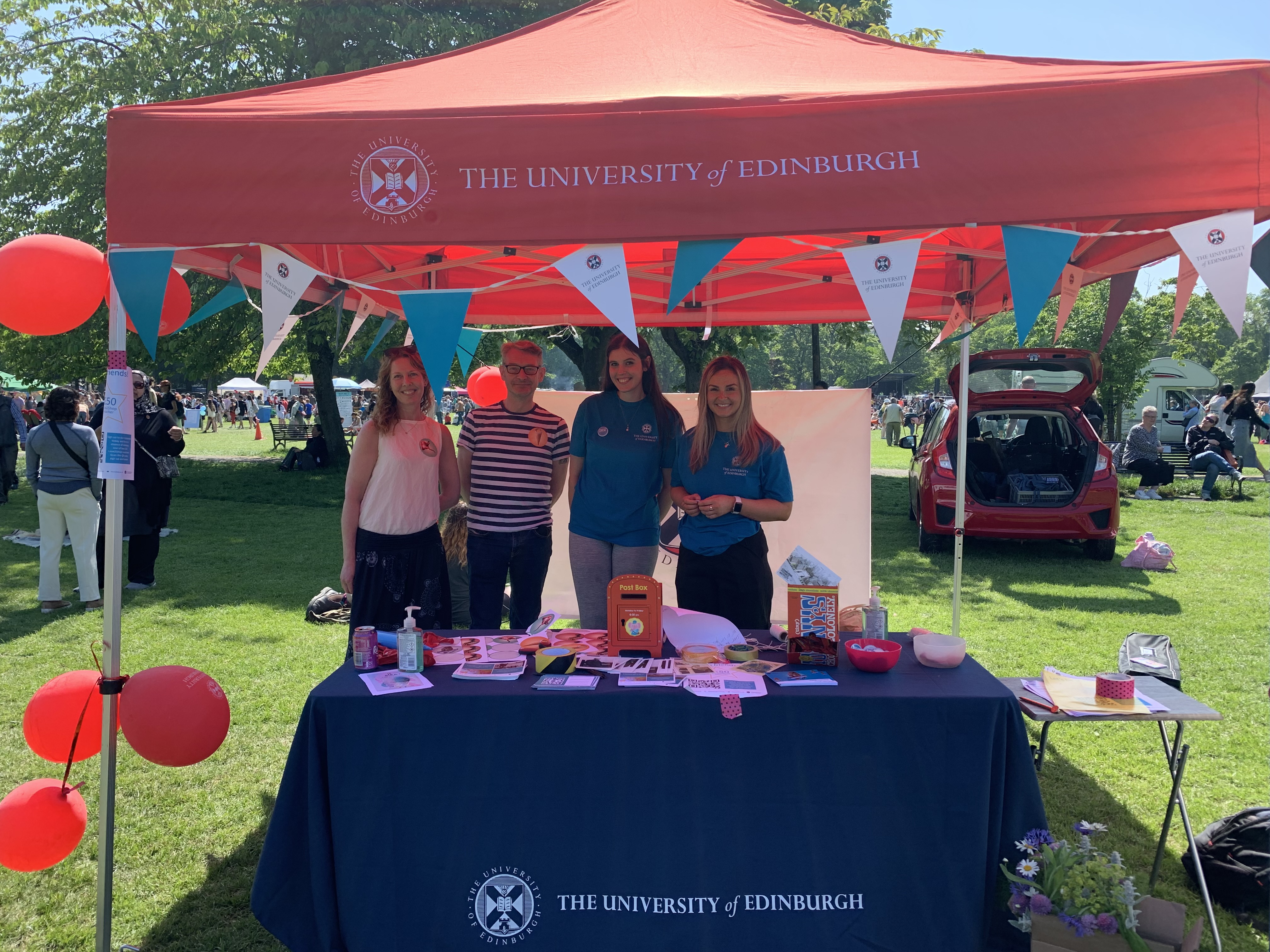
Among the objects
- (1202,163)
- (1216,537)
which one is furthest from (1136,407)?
(1202,163)

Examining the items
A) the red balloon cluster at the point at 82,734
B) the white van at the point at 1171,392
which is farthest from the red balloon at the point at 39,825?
the white van at the point at 1171,392

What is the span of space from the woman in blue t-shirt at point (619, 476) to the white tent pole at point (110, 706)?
1561 millimetres

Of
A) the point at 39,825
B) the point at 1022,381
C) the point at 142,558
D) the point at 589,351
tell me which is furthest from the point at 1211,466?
the point at 39,825

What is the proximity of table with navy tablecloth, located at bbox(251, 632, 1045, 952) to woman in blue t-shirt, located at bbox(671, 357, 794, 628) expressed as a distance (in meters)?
0.90

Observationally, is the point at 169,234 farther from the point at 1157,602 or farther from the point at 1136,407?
the point at 1136,407

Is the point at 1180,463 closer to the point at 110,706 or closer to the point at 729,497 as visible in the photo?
the point at 729,497

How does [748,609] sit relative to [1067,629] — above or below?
above

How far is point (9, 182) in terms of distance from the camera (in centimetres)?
1283

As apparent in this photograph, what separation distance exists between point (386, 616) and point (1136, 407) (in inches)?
1123

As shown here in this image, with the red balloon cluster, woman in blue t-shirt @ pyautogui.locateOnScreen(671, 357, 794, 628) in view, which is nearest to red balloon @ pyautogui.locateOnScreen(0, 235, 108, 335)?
the red balloon cluster

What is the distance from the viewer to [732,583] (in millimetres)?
3260

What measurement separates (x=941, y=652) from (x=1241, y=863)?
1.16m

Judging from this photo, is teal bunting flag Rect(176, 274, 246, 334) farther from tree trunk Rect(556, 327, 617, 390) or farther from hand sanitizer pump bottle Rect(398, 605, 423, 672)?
tree trunk Rect(556, 327, 617, 390)

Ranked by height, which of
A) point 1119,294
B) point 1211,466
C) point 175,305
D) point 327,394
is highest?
point 327,394
